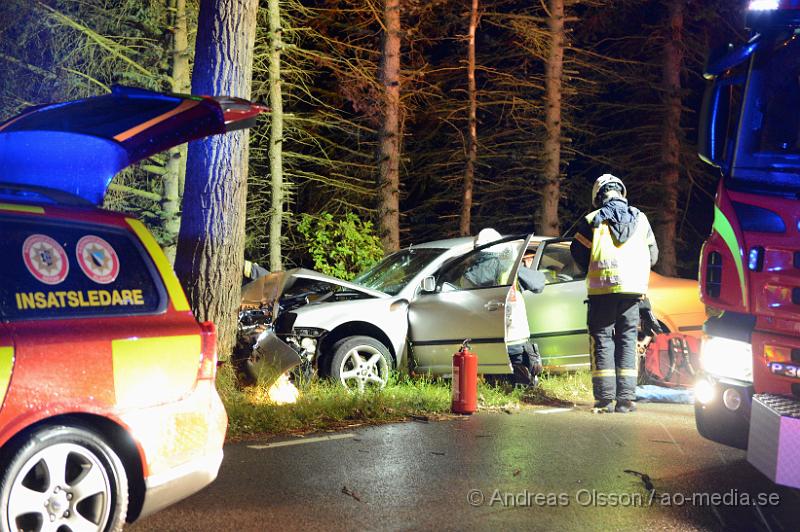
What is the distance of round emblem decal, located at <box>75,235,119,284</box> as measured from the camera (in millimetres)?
4164

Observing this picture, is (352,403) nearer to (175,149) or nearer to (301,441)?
(301,441)

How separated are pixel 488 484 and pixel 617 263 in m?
3.27

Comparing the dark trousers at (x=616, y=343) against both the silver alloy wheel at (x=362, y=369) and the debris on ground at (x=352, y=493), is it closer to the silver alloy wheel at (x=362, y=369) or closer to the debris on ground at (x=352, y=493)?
the silver alloy wheel at (x=362, y=369)

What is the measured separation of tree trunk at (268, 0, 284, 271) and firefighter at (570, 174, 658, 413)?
9.42 m

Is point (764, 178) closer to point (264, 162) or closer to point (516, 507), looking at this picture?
point (516, 507)

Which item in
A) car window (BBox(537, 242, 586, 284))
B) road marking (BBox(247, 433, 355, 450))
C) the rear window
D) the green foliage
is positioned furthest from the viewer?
the green foliage

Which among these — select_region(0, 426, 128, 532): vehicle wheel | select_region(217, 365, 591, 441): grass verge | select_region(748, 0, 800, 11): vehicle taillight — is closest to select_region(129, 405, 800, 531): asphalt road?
select_region(217, 365, 591, 441): grass verge

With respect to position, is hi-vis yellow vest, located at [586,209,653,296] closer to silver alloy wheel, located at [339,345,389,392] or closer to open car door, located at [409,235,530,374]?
open car door, located at [409,235,530,374]

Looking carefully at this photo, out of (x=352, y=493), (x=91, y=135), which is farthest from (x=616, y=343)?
(x=91, y=135)

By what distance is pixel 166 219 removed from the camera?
1596 centimetres

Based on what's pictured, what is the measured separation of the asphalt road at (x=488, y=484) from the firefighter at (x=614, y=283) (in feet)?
2.66

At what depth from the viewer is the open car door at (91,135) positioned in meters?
4.64

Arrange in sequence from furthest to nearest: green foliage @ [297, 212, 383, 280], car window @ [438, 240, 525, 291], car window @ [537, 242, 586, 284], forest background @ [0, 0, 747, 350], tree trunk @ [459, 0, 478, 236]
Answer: tree trunk @ [459, 0, 478, 236], green foliage @ [297, 212, 383, 280], forest background @ [0, 0, 747, 350], car window @ [537, 242, 586, 284], car window @ [438, 240, 525, 291]

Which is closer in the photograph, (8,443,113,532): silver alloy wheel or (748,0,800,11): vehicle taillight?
(8,443,113,532): silver alloy wheel
